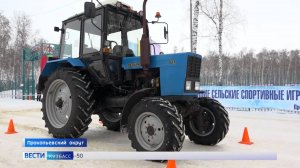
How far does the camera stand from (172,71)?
4.94m

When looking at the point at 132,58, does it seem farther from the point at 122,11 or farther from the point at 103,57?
the point at 122,11

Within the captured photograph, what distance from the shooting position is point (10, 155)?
4629mm

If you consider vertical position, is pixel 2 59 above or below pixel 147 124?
above

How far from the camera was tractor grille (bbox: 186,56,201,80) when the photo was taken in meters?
4.89

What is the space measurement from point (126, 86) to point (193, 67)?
1.54 m

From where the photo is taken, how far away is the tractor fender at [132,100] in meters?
5.00

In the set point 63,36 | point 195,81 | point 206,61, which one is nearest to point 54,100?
point 63,36

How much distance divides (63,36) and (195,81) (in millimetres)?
3461

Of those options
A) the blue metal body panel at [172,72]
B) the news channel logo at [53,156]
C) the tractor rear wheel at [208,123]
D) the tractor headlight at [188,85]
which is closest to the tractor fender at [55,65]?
the blue metal body panel at [172,72]

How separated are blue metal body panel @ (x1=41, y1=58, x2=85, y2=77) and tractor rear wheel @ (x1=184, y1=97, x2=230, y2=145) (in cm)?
253

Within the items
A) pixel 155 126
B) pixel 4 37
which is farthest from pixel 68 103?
pixel 4 37

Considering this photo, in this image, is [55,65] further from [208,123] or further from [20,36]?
[20,36]

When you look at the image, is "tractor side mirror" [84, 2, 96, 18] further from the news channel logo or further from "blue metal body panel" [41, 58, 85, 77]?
the news channel logo

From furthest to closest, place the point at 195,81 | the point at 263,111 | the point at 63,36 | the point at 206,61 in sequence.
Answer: the point at 206,61 → the point at 263,111 → the point at 63,36 → the point at 195,81
